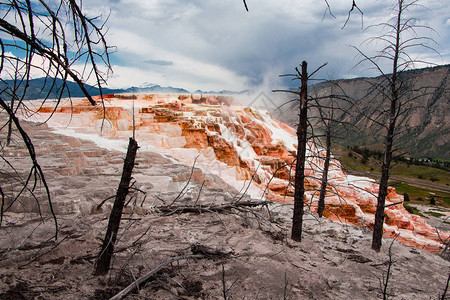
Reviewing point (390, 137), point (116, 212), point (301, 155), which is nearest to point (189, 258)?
point (116, 212)

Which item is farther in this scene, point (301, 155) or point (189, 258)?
point (301, 155)

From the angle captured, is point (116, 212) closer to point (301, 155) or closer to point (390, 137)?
point (301, 155)

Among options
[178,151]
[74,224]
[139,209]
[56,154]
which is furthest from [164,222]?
[178,151]

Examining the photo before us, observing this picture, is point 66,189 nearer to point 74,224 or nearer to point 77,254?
point 74,224

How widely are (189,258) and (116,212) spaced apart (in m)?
1.51

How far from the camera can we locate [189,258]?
455 centimetres

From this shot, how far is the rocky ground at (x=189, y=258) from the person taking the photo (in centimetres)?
362

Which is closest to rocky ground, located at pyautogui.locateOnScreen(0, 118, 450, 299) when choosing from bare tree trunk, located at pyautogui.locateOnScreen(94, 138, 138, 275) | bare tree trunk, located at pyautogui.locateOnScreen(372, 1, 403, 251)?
bare tree trunk, located at pyautogui.locateOnScreen(94, 138, 138, 275)

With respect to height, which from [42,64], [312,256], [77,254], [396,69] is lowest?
[312,256]

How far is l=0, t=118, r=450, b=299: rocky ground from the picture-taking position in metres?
3.62

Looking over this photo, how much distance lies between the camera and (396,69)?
22.2 feet

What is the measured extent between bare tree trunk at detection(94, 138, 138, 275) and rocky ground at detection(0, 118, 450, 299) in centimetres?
16

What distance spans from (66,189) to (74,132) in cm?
1068

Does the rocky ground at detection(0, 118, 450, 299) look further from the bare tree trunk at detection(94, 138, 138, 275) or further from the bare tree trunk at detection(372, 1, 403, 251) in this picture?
the bare tree trunk at detection(372, 1, 403, 251)
